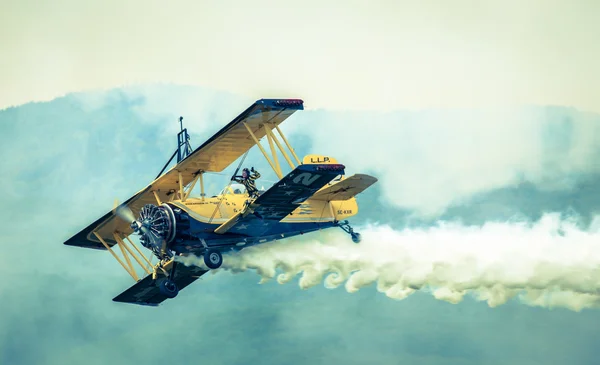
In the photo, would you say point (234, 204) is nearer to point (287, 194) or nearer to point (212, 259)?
point (212, 259)

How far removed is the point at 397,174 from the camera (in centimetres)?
6850

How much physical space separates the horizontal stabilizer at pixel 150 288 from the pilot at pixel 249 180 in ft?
17.6

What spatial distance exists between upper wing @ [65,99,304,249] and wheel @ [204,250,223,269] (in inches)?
150

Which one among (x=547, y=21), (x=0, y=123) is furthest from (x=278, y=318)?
(x=547, y=21)

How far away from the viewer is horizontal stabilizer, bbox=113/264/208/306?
4784cm

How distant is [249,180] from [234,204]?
1.24 m

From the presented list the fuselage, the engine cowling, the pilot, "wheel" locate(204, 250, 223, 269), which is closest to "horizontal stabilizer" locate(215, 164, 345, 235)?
the fuselage

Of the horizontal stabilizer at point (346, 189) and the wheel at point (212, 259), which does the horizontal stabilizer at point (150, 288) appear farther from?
the horizontal stabilizer at point (346, 189)

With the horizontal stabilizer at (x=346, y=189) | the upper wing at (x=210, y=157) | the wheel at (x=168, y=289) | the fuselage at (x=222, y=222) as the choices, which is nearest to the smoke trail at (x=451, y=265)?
the fuselage at (x=222, y=222)

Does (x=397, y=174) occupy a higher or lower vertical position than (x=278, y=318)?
higher

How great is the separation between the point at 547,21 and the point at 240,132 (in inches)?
1751

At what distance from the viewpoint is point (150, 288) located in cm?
4966

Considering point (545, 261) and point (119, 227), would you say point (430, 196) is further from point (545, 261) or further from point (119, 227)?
point (119, 227)

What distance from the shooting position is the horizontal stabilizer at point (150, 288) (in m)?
47.8
